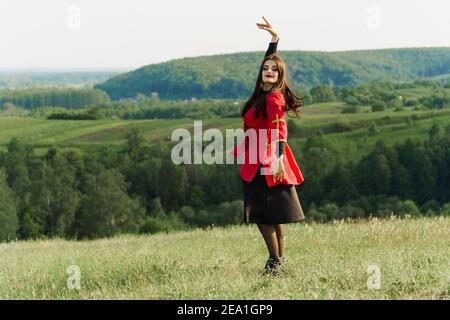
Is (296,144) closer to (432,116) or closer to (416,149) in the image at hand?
(416,149)

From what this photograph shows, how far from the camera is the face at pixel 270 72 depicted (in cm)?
786

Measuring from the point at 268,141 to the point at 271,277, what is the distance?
1.61 m

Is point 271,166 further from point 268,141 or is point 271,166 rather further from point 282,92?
point 282,92

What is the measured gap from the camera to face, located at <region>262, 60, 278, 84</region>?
7855mm

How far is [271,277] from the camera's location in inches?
281

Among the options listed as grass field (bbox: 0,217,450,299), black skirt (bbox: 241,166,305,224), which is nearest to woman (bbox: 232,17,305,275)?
black skirt (bbox: 241,166,305,224)

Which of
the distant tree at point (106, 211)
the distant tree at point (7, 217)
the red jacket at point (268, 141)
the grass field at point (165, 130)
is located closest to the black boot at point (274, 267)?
the red jacket at point (268, 141)

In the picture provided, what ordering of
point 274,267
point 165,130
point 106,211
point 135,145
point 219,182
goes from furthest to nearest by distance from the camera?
point 165,130 → point 135,145 → point 219,182 → point 106,211 → point 274,267

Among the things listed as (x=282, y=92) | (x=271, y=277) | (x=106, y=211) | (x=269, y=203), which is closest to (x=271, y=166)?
(x=269, y=203)

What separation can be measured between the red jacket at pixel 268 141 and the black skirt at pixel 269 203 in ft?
0.33

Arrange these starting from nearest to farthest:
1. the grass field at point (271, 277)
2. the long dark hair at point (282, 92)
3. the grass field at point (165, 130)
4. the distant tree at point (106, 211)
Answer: the grass field at point (271, 277), the long dark hair at point (282, 92), the distant tree at point (106, 211), the grass field at point (165, 130)

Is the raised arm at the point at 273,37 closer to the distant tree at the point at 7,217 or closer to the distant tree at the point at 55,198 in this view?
the distant tree at the point at 7,217

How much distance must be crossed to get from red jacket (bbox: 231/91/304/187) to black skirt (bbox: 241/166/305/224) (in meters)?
0.10

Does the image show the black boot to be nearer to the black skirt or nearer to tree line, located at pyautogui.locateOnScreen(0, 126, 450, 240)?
the black skirt
